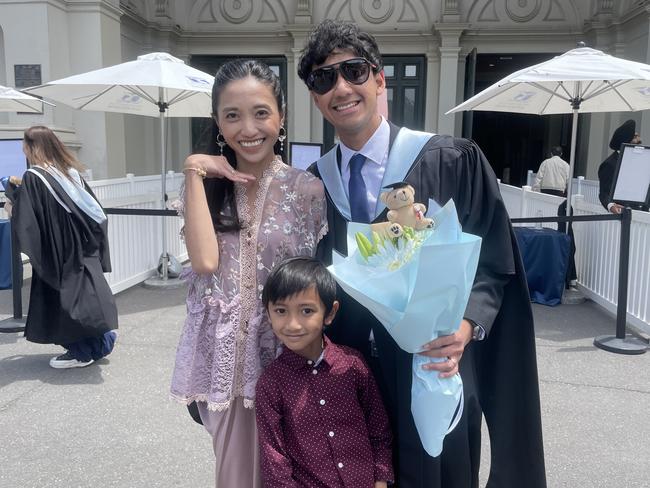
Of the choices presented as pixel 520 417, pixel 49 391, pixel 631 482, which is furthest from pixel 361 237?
pixel 49 391

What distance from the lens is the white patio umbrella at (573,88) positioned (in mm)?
5797

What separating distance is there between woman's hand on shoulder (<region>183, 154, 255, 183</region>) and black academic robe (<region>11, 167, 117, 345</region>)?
9.99 ft

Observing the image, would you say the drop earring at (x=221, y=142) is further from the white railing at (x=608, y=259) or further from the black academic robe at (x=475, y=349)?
the white railing at (x=608, y=259)

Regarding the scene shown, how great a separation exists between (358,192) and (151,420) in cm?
255

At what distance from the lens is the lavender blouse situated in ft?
6.05

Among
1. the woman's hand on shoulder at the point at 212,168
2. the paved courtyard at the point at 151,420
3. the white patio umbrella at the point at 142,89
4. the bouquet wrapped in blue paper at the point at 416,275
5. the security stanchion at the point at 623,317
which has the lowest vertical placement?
the paved courtyard at the point at 151,420

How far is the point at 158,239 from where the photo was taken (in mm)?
7676

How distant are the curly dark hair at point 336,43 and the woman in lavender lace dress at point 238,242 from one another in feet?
0.48

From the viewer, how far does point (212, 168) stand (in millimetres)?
1786

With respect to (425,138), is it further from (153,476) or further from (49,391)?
(49,391)

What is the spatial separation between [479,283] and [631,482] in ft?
6.65

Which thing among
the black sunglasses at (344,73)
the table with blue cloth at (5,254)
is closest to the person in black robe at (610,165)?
the black sunglasses at (344,73)

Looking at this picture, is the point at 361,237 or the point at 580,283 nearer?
the point at 361,237

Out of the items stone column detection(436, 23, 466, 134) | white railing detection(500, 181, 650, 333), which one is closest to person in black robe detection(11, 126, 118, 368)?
white railing detection(500, 181, 650, 333)
